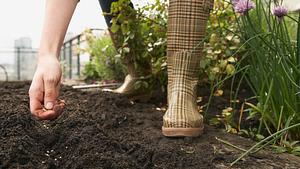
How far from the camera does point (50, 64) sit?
1.14m

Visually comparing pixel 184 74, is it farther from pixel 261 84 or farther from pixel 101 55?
pixel 101 55

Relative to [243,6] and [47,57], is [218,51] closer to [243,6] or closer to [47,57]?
[243,6]

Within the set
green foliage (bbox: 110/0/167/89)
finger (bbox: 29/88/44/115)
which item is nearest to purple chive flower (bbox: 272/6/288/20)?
finger (bbox: 29/88/44/115)

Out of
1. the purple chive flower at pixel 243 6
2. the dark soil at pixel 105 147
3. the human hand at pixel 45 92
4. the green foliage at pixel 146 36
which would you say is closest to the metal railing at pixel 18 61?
the green foliage at pixel 146 36

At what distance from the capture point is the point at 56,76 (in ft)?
3.69

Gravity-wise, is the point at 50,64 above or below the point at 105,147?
above

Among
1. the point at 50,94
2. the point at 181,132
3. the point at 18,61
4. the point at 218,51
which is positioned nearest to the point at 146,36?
the point at 218,51

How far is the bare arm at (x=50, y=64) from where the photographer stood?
1.11 meters

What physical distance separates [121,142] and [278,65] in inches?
21.7

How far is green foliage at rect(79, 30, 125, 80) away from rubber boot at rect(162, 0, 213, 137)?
6.97ft

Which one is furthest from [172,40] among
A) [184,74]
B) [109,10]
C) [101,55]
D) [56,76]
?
[101,55]

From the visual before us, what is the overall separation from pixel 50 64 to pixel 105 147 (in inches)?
11.2

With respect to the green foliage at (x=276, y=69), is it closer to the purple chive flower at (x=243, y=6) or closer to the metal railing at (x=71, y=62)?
the purple chive flower at (x=243, y=6)

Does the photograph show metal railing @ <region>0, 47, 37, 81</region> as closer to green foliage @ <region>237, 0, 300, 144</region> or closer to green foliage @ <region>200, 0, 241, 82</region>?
green foliage @ <region>200, 0, 241, 82</region>
